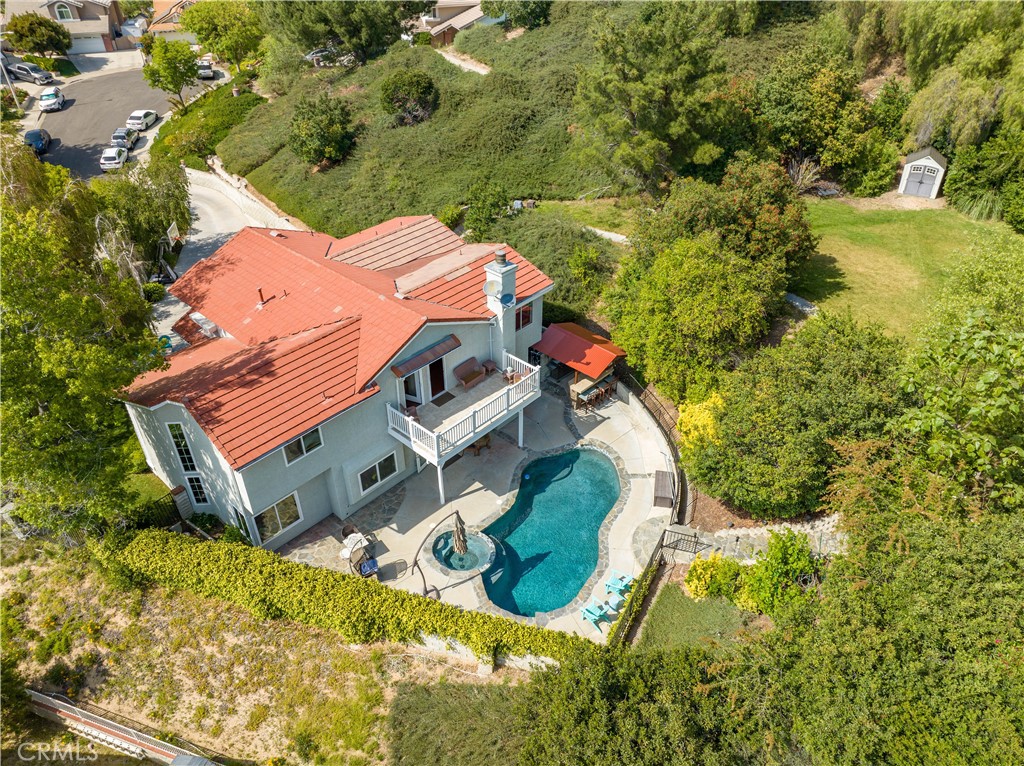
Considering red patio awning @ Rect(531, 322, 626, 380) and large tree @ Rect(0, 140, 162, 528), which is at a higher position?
large tree @ Rect(0, 140, 162, 528)

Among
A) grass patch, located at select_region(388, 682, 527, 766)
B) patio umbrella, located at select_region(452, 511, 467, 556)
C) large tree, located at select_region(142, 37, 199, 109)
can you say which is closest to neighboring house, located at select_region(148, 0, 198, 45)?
large tree, located at select_region(142, 37, 199, 109)

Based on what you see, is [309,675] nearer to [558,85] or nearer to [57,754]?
[57,754]

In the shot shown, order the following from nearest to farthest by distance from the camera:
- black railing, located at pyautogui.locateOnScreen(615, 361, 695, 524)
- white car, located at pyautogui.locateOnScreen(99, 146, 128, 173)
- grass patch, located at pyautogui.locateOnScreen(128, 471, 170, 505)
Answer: grass patch, located at pyautogui.locateOnScreen(128, 471, 170, 505), black railing, located at pyautogui.locateOnScreen(615, 361, 695, 524), white car, located at pyautogui.locateOnScreen(99, 146, 128, 173)

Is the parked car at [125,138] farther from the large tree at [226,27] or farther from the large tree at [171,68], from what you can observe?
the large tree at [226,27]

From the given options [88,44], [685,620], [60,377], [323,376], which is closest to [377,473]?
[323,376]

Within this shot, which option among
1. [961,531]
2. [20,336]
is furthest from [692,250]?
[20,336]

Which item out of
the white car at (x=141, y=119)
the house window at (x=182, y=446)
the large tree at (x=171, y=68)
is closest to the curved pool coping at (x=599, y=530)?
the house window at (x=182, y=446)

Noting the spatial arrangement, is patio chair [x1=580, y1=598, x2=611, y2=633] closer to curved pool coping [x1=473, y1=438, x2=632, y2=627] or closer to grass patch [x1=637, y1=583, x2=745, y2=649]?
curved pool coping [x1=473, y1=438, x2=632, y2=627]
